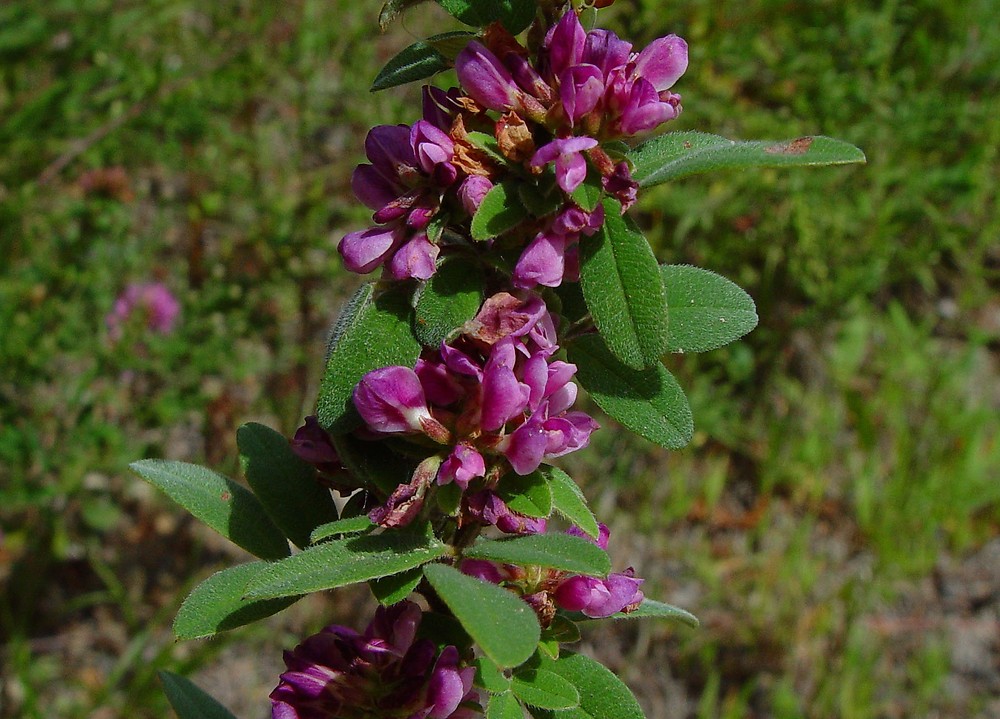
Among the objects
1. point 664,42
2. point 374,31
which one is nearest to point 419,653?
point 664,42

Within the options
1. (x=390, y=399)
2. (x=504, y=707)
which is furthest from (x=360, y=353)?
(x=504, y=707)

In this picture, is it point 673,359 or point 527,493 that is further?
point 673,359

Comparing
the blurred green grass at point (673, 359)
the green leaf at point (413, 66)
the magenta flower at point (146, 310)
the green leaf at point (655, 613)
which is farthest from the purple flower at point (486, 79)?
the magenta flower at point (146, 310)

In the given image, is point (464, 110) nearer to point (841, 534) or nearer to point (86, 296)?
point (86, 296)

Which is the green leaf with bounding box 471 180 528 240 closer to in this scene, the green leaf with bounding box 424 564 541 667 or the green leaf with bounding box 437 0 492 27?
the green leaf with bounding box 437 0 492 27

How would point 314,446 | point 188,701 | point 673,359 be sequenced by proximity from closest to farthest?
Result: point 314,446
point 188,701
point 673,359

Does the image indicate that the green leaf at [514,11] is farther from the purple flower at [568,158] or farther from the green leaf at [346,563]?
the green leaf at [346,563]

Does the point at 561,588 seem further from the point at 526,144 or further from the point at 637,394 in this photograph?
the point at 526,144

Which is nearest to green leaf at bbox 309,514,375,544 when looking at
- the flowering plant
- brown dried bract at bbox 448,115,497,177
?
the flowering plant
